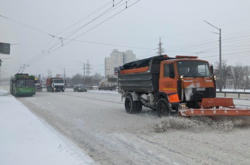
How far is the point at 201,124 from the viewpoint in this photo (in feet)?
22.3

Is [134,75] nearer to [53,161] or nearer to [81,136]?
[81,136]

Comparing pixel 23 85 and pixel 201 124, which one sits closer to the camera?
pixel 201 124

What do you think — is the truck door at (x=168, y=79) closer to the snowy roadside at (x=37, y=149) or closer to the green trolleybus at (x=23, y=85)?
the snowy roadside at (x=37, y=149)

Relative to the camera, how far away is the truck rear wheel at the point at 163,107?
27.1 feet

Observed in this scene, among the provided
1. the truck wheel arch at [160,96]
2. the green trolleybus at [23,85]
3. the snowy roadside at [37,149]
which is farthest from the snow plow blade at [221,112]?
the green trolleybus at [23,85]

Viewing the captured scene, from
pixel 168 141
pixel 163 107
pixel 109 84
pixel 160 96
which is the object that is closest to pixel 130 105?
pixel 160 96

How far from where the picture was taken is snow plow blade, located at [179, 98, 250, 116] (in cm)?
663

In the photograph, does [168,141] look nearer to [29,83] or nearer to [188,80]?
[188,80]

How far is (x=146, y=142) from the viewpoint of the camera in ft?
18.6

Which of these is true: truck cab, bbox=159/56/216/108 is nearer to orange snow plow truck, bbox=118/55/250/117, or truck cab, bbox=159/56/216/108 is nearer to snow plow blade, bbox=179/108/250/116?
orange snow plow truck, bbox=118/55/250/117

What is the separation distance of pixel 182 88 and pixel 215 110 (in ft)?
4.94

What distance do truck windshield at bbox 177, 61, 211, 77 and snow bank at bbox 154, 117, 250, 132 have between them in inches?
74.8

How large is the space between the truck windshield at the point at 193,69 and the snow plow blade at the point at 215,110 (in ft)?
4.04

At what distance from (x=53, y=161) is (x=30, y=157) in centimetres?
63
